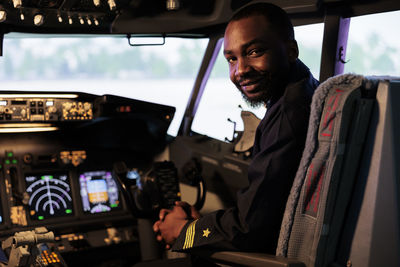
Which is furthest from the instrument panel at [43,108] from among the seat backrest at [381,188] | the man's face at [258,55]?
the seat backrest at [381,188]

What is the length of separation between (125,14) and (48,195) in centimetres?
125

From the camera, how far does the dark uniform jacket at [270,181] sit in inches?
53.9

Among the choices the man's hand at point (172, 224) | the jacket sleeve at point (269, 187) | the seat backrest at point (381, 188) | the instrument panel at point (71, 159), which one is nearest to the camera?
the seat backrest at point (381, 188)

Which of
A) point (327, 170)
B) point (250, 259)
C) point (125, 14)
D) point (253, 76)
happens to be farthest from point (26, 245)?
point (125, 14)

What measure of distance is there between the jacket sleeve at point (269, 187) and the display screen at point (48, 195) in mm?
1706

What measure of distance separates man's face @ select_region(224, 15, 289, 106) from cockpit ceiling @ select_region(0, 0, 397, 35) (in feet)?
3.62

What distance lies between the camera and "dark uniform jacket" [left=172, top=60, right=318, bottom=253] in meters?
1.37

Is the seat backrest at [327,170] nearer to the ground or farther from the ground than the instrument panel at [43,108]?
nearer to the ground

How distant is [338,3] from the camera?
2.58m

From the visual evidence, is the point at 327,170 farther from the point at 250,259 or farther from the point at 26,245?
the point at 26,245

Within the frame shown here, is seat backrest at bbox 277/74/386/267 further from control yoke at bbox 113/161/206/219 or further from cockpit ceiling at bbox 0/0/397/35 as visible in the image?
control yoke at bbox 113/161/206/219

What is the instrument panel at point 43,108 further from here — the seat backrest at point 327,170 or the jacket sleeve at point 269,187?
the seat backrest at point 327,170

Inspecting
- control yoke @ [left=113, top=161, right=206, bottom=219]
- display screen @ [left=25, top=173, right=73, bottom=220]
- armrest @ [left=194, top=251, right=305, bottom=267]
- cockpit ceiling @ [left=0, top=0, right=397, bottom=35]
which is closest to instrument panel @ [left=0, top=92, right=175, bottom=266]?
display screen @ [left=25, top=173, right=73, bottom=220]

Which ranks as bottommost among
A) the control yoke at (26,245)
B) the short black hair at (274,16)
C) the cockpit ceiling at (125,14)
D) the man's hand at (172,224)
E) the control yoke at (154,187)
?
the control yoke at (26,245)
